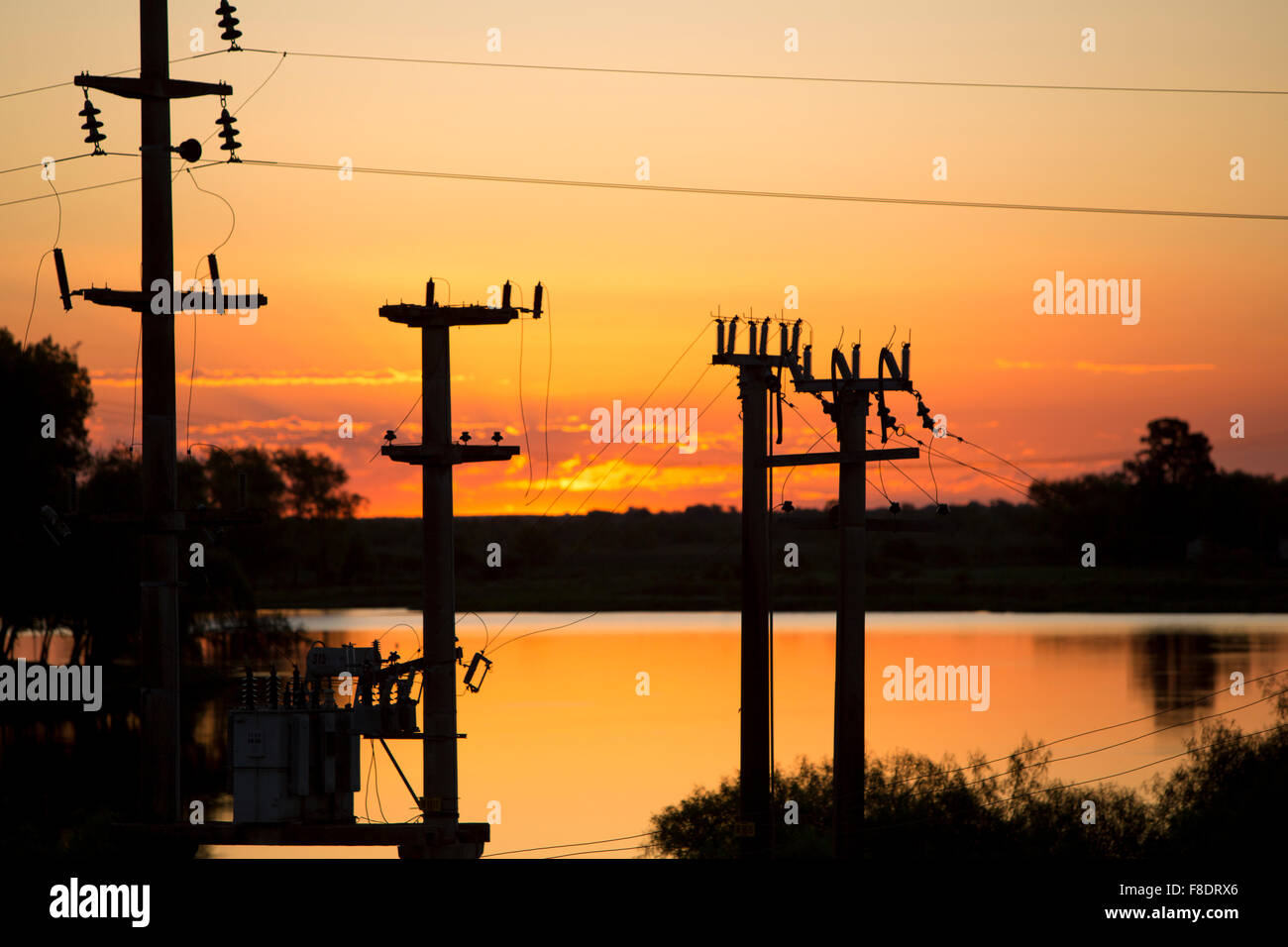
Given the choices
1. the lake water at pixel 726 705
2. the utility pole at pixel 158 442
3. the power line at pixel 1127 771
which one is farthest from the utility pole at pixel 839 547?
the power line at pixel 1127 771

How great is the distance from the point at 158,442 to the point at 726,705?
251 feet

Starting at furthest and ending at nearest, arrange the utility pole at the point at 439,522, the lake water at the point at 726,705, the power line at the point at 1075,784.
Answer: the lake water at the point at 726,705 → the power line at the point at 1075,784 → the utility pole at the point at 439,522

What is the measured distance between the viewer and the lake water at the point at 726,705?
6906 centimetres

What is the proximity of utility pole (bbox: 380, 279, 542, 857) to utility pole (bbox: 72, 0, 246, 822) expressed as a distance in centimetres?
387

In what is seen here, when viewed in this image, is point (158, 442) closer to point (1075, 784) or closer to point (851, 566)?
point (851, 566)

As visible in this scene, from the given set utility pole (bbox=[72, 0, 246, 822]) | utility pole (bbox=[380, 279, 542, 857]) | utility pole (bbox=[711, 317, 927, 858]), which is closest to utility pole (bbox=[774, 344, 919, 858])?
utility pole (bbox=[711, 317, 927, 858])

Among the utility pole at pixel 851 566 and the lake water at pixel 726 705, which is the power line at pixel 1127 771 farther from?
the utility pole at pixel 851 566

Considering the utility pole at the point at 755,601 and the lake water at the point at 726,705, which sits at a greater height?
the utility pole at the point at 755,601

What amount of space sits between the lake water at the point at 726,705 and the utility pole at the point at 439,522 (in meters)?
11.7

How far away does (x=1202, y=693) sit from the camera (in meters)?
98.7

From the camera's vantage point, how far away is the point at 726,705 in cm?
9850

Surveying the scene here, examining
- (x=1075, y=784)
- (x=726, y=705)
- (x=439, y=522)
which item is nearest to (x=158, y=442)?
(x=439, y=522)

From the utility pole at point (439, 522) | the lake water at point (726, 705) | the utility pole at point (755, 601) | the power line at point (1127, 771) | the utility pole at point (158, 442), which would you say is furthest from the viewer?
the lake water at point (726, 705)

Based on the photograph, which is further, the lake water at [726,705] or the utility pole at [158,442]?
the lake water at [726,705]
